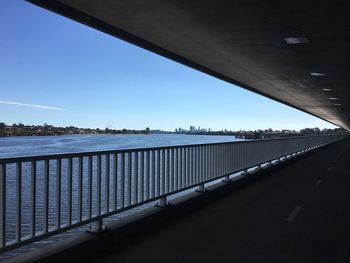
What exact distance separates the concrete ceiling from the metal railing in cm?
326

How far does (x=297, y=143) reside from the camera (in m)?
28.2

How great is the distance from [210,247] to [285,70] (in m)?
15.0

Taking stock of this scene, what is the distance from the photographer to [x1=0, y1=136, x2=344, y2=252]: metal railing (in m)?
5.16

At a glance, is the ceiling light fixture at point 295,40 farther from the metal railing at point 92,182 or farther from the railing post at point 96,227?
the railing post at point 96,227

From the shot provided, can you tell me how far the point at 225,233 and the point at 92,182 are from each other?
8.20 ft

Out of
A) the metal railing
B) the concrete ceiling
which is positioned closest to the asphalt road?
the metal railing

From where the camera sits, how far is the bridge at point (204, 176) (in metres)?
6.05

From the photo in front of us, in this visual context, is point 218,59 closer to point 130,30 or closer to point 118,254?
point 130,30

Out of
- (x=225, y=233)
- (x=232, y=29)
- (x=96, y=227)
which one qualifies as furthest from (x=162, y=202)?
(x=232, y=29)

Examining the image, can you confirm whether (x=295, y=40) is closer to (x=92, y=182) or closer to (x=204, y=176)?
(x=204, y=176)

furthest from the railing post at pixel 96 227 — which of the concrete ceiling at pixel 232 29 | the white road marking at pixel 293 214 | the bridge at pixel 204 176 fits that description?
the concrete ceiling at pixel 232 29

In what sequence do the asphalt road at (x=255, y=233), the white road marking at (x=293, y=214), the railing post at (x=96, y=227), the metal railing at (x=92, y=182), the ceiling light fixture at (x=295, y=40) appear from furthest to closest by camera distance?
the ceiling light fixture at (x=295, y=40), the white road marking at (x=293, y=214), the railing post at (x=96, y=227), the asphalt road at (x=255, y=233), the metal railing at (x=92, y=182)

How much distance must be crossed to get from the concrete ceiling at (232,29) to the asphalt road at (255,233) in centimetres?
455

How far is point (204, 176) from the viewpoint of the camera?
10867mm
